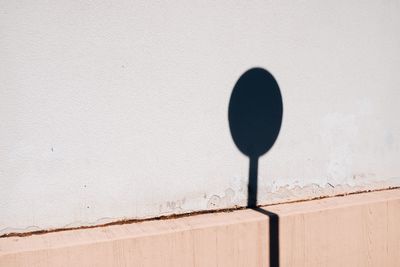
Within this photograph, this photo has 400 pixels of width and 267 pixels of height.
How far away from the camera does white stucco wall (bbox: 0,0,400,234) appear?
10.0 ft

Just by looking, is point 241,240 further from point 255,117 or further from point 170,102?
point 170,102

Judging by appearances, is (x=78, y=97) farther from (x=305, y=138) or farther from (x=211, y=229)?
(x=305, y=138)

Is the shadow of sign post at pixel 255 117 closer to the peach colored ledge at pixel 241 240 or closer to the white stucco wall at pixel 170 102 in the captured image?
the white stucco wall at pixel 170 102

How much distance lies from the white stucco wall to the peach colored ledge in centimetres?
19

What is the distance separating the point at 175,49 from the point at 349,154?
2.39m

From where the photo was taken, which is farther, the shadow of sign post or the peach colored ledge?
the shadow of sign post

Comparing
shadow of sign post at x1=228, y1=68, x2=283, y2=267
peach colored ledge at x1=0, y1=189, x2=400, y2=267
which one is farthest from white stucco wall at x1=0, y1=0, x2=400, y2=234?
peach colored ledge at x1=0, y1=189, x2=400, y2=267

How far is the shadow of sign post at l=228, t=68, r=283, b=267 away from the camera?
3.86m

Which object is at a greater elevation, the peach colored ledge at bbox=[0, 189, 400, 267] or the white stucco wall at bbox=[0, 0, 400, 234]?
the white stucco wall at bbox=[0, 0, 400, 234]

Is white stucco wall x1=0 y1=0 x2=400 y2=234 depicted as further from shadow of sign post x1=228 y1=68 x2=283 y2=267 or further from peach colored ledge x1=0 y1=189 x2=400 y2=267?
peach colored ledge x1=0 y1=189 x2=400 y2=267

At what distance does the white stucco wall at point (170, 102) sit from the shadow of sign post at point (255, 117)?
0.08 m

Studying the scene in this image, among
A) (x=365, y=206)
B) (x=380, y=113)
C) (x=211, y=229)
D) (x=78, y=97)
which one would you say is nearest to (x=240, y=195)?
(x=211, y=229)

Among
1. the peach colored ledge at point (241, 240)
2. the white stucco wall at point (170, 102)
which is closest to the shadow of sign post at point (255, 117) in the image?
the white stucco wall at point (170, 102)

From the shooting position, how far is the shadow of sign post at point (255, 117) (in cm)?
386
